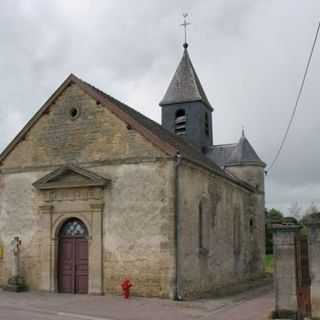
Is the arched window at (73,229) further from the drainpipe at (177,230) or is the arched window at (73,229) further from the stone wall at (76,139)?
the drainpipe at (177,230)

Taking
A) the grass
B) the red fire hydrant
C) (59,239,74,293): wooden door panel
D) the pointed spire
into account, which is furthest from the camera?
the grass

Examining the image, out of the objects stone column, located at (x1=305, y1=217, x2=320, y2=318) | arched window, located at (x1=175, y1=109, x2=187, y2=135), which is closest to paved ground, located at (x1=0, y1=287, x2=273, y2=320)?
stone column, located at (x1=305, y1=217, x2=320, y2=318)

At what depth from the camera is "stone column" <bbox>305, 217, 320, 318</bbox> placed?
36.5ft

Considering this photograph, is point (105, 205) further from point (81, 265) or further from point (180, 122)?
point (180, 122)

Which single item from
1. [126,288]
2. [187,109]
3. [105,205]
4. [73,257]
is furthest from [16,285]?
[187,109]

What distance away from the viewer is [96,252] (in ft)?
59.1

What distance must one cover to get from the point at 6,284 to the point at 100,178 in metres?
5.61

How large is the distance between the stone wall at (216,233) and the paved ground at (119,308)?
4.97 feet

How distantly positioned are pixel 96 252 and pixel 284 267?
8.23 meters

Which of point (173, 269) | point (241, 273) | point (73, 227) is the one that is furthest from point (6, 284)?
point (241, 273)

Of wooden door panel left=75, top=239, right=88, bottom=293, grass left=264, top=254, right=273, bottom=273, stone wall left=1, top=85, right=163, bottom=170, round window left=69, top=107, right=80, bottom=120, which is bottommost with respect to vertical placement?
grass left=264, top=254, right=273, bottom=273

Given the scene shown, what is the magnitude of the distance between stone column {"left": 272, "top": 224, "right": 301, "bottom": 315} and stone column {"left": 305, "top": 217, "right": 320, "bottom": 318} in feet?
1.07

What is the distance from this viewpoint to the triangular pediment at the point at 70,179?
18281mm

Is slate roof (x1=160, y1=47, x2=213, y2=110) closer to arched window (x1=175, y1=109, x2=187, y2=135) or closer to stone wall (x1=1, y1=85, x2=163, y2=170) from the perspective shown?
arched window (x1=175, y1=109, x2=187, y2=135)
